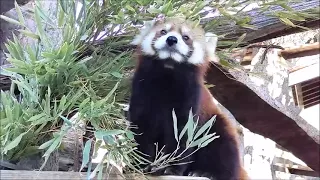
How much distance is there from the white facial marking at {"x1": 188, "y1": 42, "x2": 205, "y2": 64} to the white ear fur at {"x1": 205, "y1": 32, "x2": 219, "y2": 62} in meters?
0.02

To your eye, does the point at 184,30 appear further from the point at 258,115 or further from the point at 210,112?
the point at 258,115

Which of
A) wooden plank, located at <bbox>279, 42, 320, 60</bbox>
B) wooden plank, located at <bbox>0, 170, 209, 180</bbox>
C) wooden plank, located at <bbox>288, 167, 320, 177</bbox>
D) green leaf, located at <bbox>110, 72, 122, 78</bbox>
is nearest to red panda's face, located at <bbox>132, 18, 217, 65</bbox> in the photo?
green leaf, located at <bbox>110, 72, 122, 78</bbox>

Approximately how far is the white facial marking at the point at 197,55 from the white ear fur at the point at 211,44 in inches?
0.9

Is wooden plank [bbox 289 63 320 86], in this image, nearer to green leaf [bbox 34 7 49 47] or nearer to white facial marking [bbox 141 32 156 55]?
white facial marking [bbox 141 32 156 55]

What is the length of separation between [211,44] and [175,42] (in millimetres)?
126

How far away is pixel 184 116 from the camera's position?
126 cm

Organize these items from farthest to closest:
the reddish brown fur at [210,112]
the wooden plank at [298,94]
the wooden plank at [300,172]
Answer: the wooden plank at [300,172], the wooden plank at [298,94], the reddish brown fur at [210,112]

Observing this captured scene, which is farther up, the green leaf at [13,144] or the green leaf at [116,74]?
the green leaf at [116,74]

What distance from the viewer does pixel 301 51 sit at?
263 cm

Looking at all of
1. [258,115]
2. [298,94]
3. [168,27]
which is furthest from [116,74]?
[298,94]

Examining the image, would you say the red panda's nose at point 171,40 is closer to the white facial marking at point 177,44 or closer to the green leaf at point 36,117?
the white facial marking at point 177,44

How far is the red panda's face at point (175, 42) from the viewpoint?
4.23ft

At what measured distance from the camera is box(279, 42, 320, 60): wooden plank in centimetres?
261

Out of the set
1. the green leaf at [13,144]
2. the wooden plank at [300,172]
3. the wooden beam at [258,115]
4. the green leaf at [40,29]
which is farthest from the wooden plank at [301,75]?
the green leaf at [13,144]
